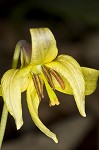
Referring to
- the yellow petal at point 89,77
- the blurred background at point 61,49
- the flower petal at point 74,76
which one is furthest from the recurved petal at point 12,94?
the blurred background at point 61,49

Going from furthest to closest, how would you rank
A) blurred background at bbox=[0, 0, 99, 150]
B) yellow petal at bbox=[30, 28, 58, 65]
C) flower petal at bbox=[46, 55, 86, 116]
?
1. blurred background at bbox=[0, 0, 99, 150]
2. flower petal at bbox=[46, 55, 86, 116]
3. yellow petal at bbox=[30, 28, 58, 65]

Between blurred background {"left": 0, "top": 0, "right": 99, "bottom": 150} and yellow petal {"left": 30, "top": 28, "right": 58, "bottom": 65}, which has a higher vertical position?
yellow petal {"left": 30, "top": 28, "right": 58, "bottom": 65}

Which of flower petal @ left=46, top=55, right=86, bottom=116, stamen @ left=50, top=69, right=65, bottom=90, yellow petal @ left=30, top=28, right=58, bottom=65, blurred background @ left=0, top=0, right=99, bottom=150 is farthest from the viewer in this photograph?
blurred background @ left=0, top=0, right=99, bottom=150

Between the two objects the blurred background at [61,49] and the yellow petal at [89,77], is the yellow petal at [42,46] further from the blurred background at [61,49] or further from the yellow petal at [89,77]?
the blurred background at [61,49]

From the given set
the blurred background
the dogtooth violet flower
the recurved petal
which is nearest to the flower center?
the dogtooth violet flower

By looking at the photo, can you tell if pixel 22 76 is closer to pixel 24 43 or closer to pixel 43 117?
pixel 24 43

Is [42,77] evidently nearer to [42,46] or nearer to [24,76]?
[24,76]

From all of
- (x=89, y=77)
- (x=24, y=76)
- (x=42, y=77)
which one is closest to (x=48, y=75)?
(x=42, y=77)

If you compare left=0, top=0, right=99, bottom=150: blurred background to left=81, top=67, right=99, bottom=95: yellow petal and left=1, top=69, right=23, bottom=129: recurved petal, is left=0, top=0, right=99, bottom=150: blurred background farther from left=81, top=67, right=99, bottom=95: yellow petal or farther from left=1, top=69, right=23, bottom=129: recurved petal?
left=1, top=69, right=23, bottom=129: recurved petal
